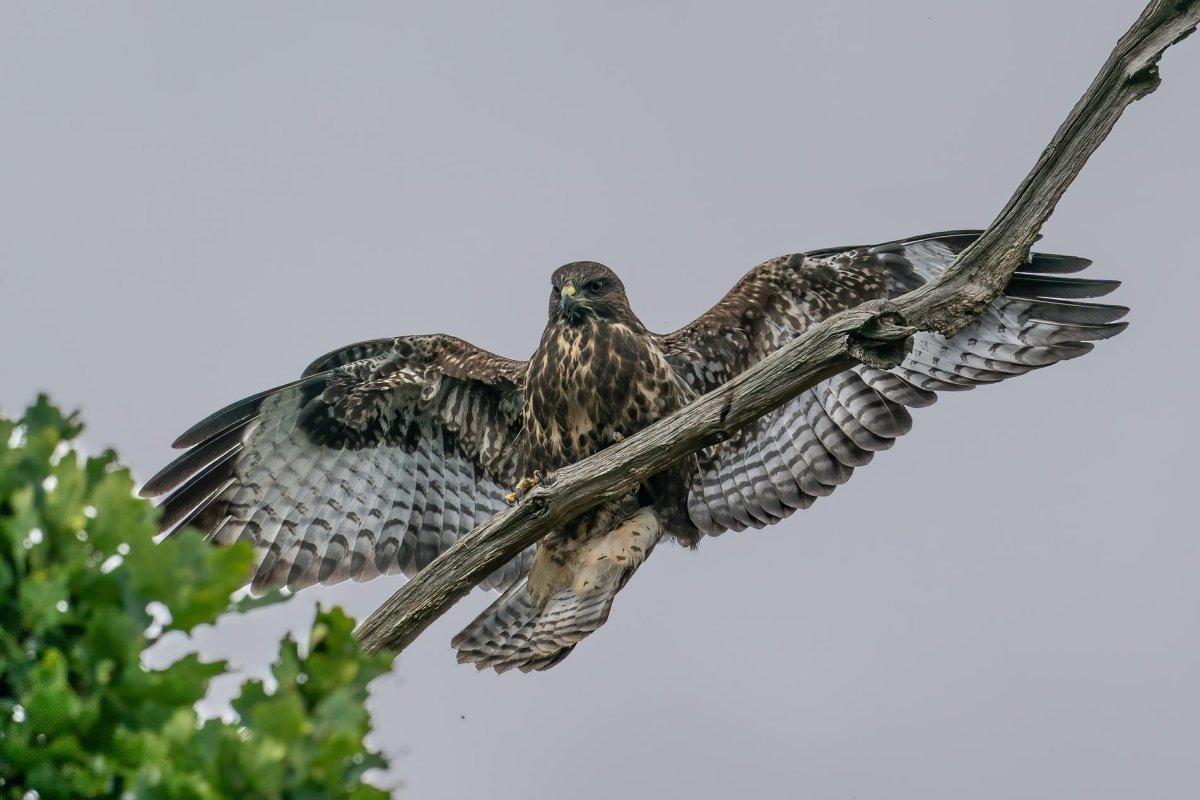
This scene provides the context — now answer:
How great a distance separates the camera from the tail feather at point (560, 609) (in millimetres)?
7262

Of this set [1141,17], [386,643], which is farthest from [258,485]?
[1141,17]

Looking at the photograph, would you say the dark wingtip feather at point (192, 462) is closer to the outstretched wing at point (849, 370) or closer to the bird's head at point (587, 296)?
Result: the bird's head at point (587, 296)

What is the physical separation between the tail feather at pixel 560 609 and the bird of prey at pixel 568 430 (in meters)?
0.01

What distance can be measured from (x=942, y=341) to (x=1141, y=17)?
2351 mm

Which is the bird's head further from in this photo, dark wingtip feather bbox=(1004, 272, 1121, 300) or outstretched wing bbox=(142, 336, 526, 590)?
dark wingtip feather bbox=(1004, 272, 1121, 300)

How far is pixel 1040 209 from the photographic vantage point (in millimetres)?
5672

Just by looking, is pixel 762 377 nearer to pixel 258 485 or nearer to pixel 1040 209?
pixel 1040 209

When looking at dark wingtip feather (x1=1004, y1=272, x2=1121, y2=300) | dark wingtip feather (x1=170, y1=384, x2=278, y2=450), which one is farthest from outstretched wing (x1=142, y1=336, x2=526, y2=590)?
dark wingtip feather (x1=1004, y1=272, x2=1121, y2=300)

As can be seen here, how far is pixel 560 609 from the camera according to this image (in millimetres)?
7461

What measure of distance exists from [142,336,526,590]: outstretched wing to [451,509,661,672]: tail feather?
2.49 feet

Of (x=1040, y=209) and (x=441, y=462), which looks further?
(x=441, y=462)

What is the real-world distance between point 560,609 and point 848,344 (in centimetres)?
260

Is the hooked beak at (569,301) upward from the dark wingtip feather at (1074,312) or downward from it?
upward

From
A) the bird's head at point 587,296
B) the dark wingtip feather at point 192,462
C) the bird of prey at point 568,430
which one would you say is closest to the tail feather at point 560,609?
the bird of prey at point 568,430
